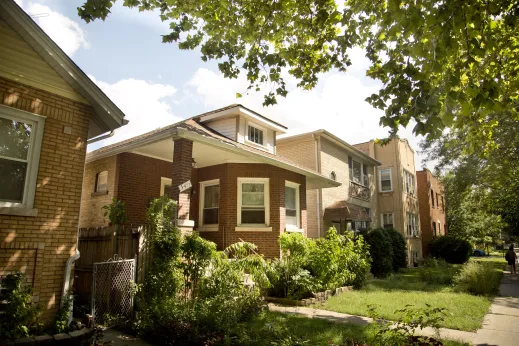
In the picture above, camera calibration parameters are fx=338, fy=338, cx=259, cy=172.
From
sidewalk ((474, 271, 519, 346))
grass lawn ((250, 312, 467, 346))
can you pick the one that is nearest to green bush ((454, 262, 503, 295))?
sidewalk ((474, 271, 519, 346))

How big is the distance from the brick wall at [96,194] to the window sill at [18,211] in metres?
5.35

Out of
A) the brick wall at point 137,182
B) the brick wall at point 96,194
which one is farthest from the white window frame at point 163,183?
the brick wall at point 96,194

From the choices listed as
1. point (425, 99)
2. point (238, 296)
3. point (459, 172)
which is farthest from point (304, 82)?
point (459, 172)

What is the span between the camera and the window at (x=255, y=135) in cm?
1426

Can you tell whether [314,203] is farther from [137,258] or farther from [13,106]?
[13,106]

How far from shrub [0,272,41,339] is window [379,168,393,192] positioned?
2476 cm

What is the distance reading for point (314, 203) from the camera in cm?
1823

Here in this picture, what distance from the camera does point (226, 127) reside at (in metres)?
13.7

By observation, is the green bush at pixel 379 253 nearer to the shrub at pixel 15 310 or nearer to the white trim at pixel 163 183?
the white trim at pixel 163 183

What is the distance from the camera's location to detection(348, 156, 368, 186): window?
21.9 metres

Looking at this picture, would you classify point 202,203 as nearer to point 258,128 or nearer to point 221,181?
point 221,181

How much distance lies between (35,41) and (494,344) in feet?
32.8

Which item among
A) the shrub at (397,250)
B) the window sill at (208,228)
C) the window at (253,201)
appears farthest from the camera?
the shrub at (397,250)

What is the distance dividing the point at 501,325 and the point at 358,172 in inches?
630
